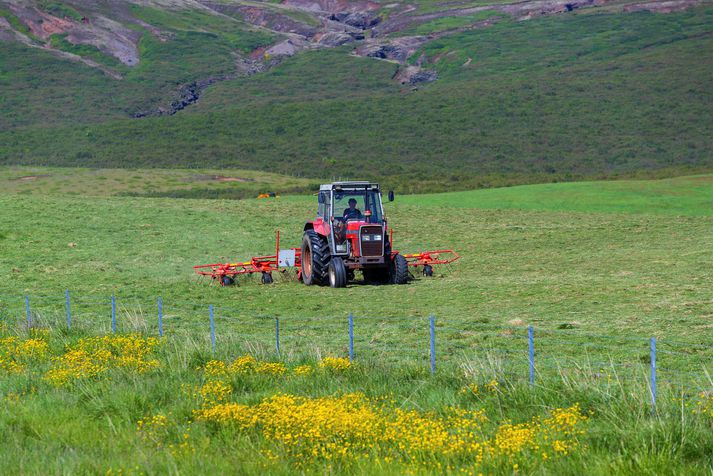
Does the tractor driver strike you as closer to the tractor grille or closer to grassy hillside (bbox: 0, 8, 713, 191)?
the tractor grille

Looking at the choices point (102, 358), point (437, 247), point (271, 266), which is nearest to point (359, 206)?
point (271, 266)

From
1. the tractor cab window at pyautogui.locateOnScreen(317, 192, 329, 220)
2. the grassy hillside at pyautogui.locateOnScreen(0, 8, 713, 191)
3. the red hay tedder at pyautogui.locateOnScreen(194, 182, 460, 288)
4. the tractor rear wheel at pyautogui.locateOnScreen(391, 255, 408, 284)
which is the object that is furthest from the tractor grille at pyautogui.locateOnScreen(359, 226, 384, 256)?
the grassy hillside at pyautogui.locateOnScreen(0, 8, 713, 191)

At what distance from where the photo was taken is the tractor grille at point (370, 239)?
21500mm

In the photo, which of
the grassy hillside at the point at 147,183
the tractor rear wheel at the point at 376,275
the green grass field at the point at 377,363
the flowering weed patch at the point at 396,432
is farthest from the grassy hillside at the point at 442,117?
the flowering weed patch at the point at 396,432

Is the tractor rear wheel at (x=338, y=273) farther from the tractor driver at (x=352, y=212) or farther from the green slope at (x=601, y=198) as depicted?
the green slope at (x=601, y=198)

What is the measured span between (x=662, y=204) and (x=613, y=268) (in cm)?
1698

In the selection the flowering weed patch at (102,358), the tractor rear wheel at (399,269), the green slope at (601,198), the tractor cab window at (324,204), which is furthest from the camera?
the green slope at (601,198)

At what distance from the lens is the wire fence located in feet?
34.7

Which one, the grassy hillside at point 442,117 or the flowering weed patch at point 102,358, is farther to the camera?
the grassy hillside at point 442,117

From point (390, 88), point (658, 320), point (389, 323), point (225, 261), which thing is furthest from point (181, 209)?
point (390, 88)

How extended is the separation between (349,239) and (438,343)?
8411mm

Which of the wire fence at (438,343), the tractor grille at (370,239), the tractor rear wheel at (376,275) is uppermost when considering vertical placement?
the tractor grille at (370,239)

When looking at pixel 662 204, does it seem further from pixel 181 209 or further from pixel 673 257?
pixel 181 209

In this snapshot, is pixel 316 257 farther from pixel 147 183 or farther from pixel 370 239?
pixel 147 183
